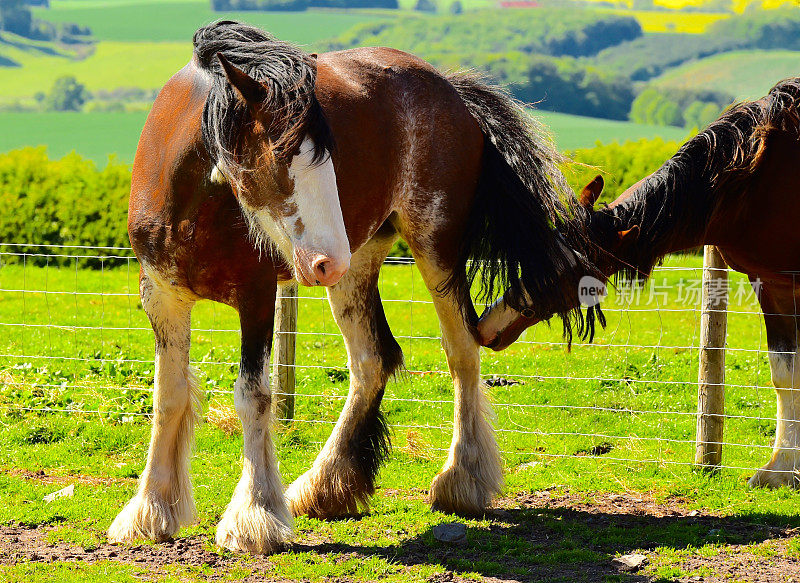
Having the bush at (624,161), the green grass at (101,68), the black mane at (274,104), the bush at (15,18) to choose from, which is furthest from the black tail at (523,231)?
the bush at (15,18)

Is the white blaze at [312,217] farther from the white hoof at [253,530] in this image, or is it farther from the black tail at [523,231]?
the black tail at [523,231]

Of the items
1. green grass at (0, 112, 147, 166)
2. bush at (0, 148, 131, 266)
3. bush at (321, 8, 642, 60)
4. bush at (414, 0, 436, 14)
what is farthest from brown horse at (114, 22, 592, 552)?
bush at (414, 0, 436, 14)

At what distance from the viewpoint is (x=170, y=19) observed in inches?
2010

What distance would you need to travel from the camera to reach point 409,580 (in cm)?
352

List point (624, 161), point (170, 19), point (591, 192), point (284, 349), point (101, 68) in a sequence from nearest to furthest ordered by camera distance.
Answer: point (591, 192) < point (284, 349) < point (624, 161) < point (101, 68) < point (170, 19)

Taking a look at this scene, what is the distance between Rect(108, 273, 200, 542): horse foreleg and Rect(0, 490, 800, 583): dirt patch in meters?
0.11

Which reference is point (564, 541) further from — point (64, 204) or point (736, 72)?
point (736, 72)

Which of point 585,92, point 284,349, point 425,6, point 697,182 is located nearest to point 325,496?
point 284,349

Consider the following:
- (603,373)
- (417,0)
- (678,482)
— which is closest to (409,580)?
(678,482)

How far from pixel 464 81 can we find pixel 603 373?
3.07 meters

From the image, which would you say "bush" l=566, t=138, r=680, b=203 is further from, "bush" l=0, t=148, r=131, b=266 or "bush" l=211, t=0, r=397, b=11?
"bush" l=211, t=0, r=397, b=11

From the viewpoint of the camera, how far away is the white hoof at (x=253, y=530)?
372 cm

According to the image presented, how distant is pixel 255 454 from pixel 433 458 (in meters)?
1.83

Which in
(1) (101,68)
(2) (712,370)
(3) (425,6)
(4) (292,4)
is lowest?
(2) (712,370)
